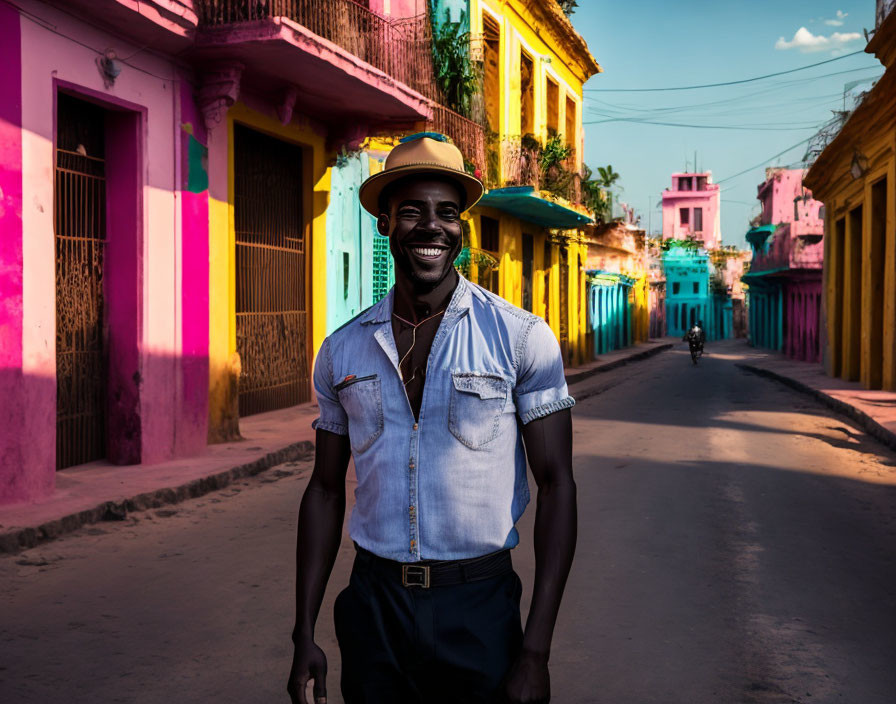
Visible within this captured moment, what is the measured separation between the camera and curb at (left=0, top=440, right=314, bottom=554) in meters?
6.00

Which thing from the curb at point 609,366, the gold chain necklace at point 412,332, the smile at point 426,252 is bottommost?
the curb at point 609,366

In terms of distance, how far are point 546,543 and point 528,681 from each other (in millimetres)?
278

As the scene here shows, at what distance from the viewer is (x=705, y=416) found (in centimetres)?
1410

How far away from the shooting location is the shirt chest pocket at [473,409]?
2.06m

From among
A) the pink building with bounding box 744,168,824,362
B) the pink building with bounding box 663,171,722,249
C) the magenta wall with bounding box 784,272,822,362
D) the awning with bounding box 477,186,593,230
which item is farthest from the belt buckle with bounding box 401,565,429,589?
the pink building with bounding box 663,171,722,249

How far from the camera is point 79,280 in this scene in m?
8.52

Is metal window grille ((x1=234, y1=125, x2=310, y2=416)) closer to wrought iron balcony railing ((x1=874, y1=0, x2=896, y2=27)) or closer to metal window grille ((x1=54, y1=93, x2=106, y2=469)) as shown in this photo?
metal window grille ((x1=54, y1=93, x2=106, y2=469))

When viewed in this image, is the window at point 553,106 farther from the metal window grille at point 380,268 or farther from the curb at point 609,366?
the metal window grille at point 380,268

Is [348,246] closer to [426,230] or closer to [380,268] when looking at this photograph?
[380,268]

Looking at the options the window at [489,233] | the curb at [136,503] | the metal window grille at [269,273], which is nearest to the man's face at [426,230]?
the curb at [136,503]

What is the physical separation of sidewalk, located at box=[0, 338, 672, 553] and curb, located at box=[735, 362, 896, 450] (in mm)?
6465

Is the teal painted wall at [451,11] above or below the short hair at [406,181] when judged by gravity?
above

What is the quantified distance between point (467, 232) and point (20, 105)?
463 inches

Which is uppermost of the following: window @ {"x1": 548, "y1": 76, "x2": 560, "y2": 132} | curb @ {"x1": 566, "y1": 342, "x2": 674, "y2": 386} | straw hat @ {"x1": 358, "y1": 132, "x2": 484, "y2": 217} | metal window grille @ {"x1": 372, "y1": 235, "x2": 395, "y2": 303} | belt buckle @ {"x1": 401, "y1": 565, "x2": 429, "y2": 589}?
window @ {"x1": 548, "y1": 76, "x2": 560, "y2": 132}
